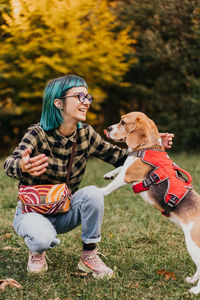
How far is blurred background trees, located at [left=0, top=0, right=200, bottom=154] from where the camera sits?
8.28 meters

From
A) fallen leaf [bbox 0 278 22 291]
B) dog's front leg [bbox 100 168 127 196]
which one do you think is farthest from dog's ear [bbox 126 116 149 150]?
fallen leaf [bbox 0 278 22 291]

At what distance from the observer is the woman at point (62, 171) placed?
3113mm

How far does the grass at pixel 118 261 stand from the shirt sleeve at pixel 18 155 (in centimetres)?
85

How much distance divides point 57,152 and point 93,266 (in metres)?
0.98

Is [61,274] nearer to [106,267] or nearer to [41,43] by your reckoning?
[106,267]

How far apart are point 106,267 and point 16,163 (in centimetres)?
116

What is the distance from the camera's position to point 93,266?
10.6 ft

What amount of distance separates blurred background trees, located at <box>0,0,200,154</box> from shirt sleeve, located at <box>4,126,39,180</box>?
5348mm

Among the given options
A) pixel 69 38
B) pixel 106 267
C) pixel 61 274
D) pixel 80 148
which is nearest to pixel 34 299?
pixel 61 274

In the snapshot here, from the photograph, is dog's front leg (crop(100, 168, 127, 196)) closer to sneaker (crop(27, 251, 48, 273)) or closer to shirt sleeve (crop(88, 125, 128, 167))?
shirt sleeve (crop(88, 125, 128, 167))

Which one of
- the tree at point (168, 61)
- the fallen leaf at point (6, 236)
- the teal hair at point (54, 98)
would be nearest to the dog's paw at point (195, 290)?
the teal hair at point (54, 98)

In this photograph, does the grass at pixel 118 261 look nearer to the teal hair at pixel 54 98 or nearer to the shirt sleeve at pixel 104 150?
the shirt sleeve at pixel 104 150

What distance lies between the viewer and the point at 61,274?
3.20m

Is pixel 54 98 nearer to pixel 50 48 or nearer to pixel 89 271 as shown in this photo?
pixel 89 271
